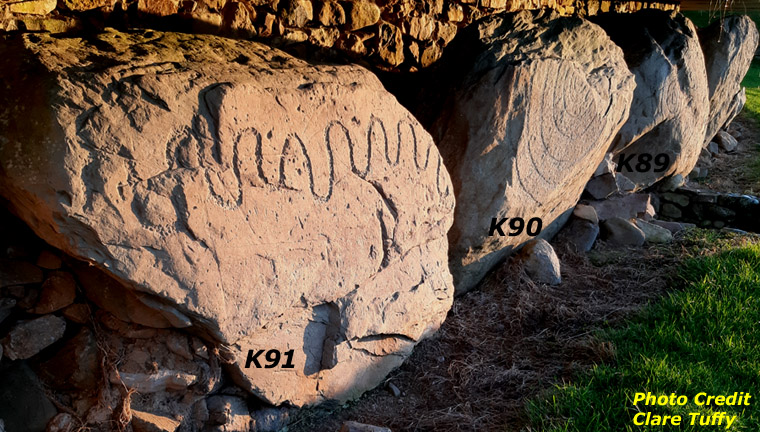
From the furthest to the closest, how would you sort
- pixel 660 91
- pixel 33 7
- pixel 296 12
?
pixel 660 91 < pixel 296 12 < pixel 33 7

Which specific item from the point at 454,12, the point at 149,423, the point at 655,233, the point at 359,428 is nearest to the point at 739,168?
the point at 655,233

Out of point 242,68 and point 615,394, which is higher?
point 242,68

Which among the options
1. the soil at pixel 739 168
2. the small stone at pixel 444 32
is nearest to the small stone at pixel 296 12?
the small stone at pixel 444 32

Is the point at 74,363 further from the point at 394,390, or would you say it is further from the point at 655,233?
the point at 655,233

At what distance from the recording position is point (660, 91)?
4.72 meters

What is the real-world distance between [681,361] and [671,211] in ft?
10.2

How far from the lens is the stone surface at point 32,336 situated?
2.24 meters

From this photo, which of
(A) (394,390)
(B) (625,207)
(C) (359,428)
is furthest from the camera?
(B) (625,207)

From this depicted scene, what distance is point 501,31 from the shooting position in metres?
3.75

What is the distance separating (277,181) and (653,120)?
3495 mm

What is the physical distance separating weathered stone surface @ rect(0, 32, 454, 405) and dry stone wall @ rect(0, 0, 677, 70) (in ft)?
0.63

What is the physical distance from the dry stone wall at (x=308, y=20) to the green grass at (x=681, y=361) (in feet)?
6.85

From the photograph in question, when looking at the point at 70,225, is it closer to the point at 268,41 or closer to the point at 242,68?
the point at 242,68

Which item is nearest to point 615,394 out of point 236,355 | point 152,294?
point 236,355
